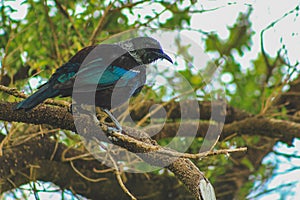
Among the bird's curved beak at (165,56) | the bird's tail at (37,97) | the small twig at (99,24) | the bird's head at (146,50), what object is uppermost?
the small twig at (99,24)

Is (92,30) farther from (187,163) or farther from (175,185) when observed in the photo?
(187,163)

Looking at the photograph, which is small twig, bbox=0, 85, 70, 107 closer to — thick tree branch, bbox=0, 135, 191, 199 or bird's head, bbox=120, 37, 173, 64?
bird's head, bbox=120, 37, 173, 64

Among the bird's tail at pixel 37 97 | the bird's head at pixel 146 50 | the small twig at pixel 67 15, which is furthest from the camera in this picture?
the small twig at pixel 67 15

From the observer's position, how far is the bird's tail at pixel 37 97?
10.9 ft

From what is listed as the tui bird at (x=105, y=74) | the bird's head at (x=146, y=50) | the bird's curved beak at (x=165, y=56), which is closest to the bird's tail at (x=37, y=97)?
the tui bird at (x=105, y=74)

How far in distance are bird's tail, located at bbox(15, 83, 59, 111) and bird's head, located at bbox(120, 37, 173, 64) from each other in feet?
3.05

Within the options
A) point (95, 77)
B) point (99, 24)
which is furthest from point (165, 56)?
point (99, 24)

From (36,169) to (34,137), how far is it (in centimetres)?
30

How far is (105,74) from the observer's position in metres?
3.87

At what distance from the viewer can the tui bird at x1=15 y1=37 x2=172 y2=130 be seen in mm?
3684

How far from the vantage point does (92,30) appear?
5.59 meters

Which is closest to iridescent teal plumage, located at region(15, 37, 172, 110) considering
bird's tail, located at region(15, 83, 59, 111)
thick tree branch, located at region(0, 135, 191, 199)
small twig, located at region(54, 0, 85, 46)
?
bird's tail, located at region(15, 83, 59, 111)

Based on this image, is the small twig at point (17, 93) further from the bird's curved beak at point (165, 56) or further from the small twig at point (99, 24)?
the small twig at point (99, 24)

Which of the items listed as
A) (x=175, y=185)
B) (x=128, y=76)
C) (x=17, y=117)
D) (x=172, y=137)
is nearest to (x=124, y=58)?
(x=128, y=76)
